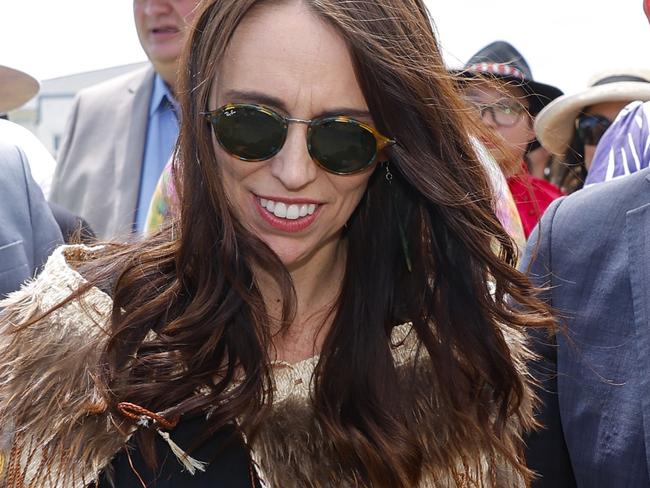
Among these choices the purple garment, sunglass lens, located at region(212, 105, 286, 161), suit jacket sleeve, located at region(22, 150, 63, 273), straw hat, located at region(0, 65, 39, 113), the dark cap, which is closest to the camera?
sunglass lens, located at region(212, 105, 286, 161)

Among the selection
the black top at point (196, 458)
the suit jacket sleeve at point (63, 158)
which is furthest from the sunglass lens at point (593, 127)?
the black top at point (196, 458)

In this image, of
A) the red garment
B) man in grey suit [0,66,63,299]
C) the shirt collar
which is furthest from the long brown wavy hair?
the shirt collar

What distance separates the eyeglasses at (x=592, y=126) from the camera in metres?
4.32

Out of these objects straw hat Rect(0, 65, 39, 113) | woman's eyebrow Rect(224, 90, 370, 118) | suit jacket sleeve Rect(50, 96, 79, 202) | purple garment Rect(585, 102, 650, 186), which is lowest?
suit jacket sleeve Rect(50, 96, 79, 202)

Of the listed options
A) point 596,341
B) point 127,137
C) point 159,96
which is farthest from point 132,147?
point 596,341

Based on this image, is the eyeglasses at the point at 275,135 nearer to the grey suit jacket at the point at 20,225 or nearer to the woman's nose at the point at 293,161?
the woman's nose at the point at 293,161

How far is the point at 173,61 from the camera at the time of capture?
4137 millimetres

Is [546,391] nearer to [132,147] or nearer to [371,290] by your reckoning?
[371,290]

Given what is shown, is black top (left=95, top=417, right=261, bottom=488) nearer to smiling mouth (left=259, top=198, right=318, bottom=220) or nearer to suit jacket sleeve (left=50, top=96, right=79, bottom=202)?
smiling mouth (left=259, top=198, right=318, bottom=220)

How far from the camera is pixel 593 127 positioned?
170 inches

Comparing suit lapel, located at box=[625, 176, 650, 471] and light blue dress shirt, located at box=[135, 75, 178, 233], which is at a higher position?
suit lapel, located at box=[625, 176, 650, 471]

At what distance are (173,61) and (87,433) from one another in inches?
85.2

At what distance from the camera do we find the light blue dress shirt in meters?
4.21

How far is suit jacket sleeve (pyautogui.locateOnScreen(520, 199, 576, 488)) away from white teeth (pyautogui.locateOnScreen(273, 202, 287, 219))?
0.68 metres
